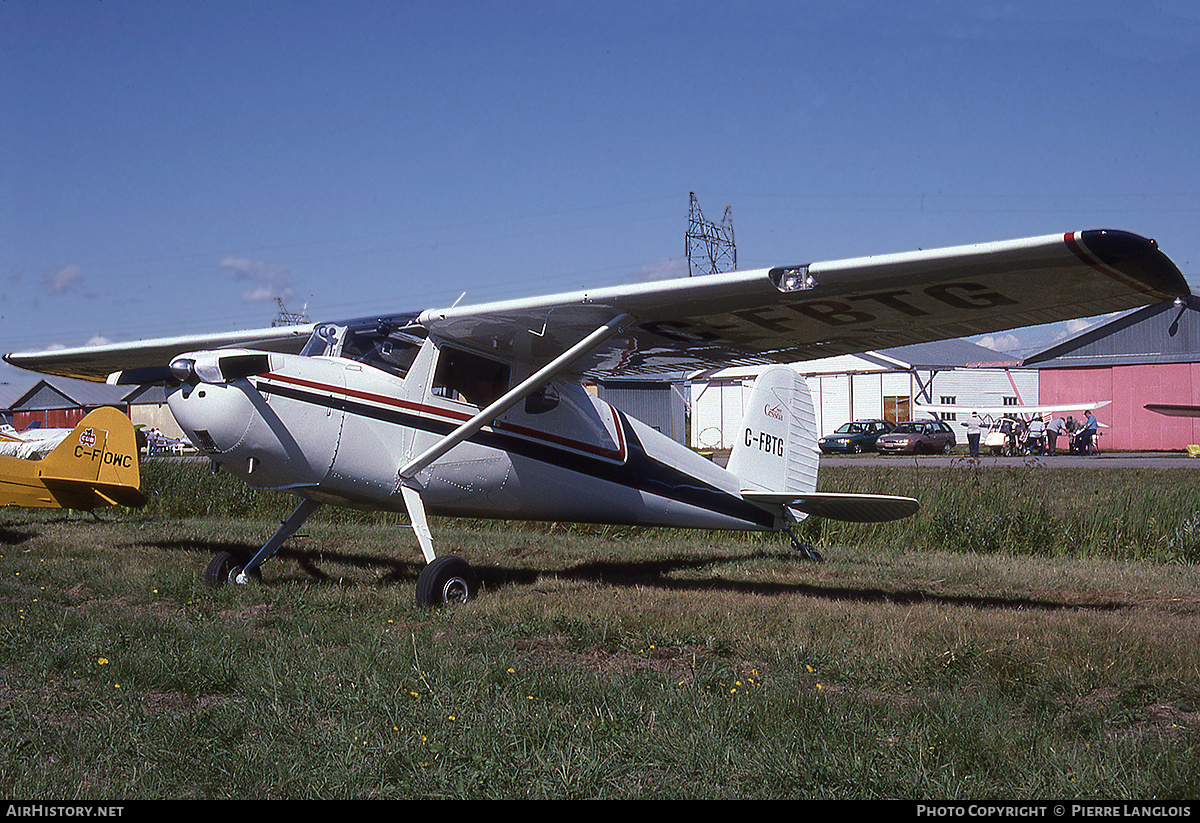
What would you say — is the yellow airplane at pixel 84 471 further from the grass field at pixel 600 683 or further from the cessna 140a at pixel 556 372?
the cessna 140a at pixel 556 372

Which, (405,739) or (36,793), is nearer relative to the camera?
(36,793)

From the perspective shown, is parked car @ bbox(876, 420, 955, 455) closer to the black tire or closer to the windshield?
the windshield

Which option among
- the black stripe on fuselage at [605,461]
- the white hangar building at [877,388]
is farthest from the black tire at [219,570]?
the white hangar building at [877,388]

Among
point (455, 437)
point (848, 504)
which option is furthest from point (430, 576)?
point (848, 504)

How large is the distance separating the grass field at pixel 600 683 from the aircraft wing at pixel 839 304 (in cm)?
207

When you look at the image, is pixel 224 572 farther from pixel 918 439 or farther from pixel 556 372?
pixel 918 439

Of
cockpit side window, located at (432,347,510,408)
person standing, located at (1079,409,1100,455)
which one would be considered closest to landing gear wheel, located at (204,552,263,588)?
cockpit side window, located at (432,347,510,408)

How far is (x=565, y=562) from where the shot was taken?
31.2 feet

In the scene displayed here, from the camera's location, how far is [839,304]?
647 cm

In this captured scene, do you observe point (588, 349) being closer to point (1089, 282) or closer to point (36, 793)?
point (1089, 282)

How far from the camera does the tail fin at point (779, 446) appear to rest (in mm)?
9500

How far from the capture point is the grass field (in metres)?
3.02
